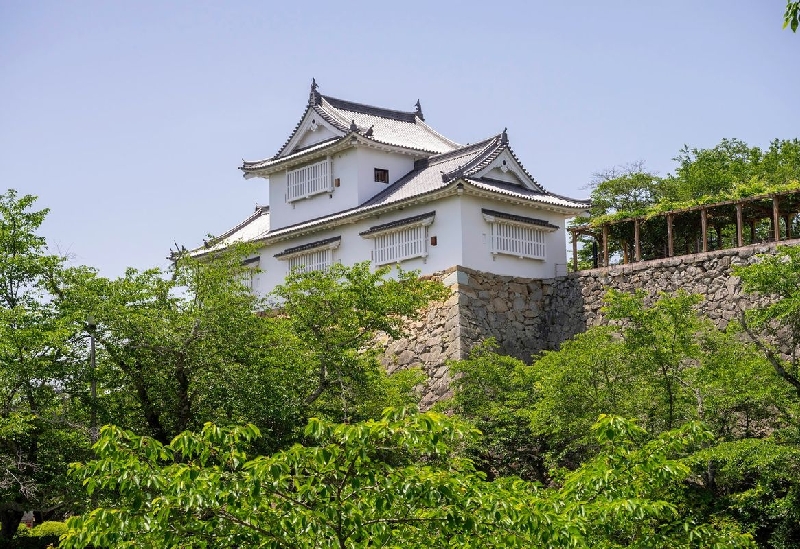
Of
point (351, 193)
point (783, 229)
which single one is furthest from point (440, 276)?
point (783, 229)

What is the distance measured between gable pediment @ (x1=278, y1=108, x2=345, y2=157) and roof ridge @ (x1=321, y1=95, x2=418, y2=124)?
113 cm

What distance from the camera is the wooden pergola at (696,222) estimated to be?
27.9 metres

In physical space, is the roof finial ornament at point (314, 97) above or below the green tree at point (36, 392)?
above

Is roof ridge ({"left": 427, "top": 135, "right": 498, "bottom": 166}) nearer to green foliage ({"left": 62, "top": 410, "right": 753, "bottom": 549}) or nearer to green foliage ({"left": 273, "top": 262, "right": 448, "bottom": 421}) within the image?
green foliage ({"left": 273, "top": 262, "right": 448, "bottom": 421})

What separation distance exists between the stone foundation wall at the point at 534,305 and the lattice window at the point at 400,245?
3.35ft

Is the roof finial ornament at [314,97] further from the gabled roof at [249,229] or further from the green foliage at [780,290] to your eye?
the green foliage at [780,290]

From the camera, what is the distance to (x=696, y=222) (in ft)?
99.1

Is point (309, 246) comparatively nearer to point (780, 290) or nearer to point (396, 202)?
point (396, 202)

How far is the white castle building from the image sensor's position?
28484 mm

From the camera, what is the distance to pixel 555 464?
21.5 m

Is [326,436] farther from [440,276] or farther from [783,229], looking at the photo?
[783,229]

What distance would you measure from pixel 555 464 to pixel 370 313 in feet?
14.5

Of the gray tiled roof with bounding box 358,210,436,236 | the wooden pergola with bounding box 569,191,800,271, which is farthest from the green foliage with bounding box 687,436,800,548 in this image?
the gray tiled roof with bounding box 358,210,436,236

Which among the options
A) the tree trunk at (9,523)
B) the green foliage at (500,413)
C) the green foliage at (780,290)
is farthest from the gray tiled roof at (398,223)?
the tree trunk at (9,523)
